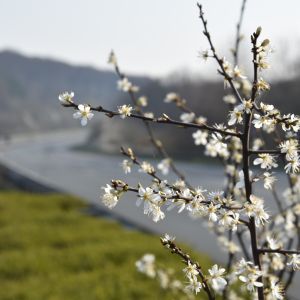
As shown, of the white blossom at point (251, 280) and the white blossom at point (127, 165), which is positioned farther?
the white blossom at point (127, 165)

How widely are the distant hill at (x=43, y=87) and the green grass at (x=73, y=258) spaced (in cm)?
9060

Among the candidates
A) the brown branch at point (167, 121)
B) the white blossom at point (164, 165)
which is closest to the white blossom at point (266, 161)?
the brown branch at point (167, 121)

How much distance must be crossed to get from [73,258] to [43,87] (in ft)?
467

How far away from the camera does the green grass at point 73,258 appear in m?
7.47

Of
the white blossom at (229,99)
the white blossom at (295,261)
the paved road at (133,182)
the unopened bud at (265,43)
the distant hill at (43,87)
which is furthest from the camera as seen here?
the distant hill at (43,87)

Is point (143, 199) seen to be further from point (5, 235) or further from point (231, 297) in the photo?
point (5, 235)

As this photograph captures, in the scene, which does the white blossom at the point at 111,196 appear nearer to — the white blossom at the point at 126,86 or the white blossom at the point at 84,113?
the white blossom at the point at 84,113

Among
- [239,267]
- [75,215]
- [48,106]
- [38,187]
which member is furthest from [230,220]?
[48,106]

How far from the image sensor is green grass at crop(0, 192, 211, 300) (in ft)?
24.5

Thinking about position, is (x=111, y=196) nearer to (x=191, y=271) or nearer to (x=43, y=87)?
(x=191, y=271)

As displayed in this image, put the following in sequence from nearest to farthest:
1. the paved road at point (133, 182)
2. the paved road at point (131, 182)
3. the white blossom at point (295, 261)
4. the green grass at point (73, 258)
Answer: the white blossom at point (295, 261)
the green grass at point (73, 258)
the paved road at point (133, 182)
the paved road at point (131, 182)

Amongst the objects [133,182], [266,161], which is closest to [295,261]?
[266,161]

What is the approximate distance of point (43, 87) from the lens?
483 ft

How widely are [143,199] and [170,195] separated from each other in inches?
3.4
